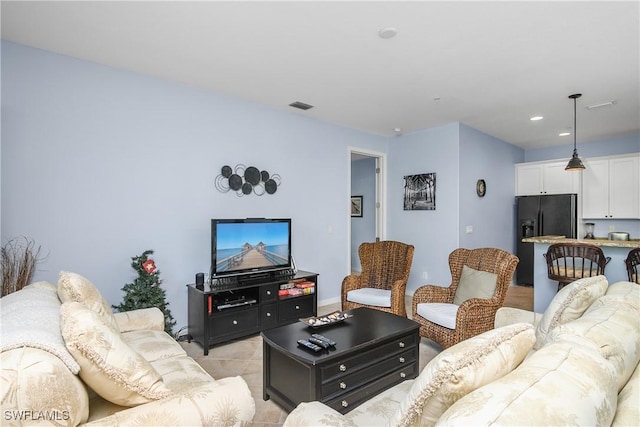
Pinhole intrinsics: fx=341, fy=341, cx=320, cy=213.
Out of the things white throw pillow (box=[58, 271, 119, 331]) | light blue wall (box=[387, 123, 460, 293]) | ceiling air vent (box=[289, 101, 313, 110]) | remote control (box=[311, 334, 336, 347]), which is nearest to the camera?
white throw pillow (box=[58, 271, 119, 331])

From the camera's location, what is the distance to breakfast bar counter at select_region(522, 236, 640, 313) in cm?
344

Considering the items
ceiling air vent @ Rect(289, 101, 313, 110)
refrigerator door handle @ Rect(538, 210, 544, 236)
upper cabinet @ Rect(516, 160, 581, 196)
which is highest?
ceiling air vent @ Rect(289, 101, 313, 110)

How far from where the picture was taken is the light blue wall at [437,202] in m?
4.93

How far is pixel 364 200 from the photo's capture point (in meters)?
7.25

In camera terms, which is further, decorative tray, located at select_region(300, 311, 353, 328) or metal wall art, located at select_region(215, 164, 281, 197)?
metal wall art, located at select_region(215, 164, 281, 197)

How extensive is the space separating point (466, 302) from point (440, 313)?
0.24 meters

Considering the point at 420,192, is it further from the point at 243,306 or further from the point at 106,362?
the point at 106,362

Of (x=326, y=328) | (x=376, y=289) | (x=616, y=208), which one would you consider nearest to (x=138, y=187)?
(x=326, y=328)

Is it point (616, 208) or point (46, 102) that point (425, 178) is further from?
point (46, 102)

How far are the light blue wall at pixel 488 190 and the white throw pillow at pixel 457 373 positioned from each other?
4185 mm

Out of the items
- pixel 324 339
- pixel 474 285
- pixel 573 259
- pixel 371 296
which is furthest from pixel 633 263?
pixel 324 339

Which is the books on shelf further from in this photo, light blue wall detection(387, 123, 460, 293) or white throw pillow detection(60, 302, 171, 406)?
white throw pillow detection(60, 302, 171, 406)

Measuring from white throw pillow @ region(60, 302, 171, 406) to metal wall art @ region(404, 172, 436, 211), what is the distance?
453 cm

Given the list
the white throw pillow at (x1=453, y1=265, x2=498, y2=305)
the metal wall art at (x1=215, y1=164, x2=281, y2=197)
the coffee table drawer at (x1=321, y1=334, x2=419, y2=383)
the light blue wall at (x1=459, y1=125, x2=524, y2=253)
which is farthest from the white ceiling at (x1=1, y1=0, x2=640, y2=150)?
the coffee table drawer at (x1=321, y1=334, x2=419, y2=383)
